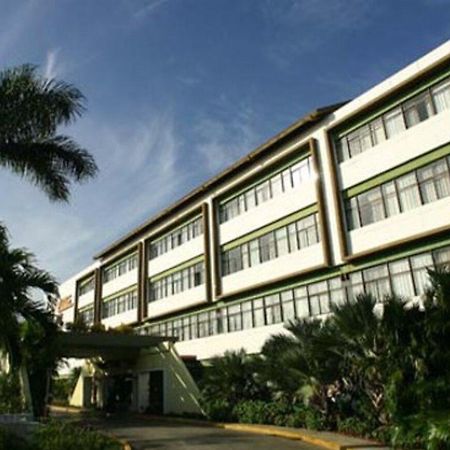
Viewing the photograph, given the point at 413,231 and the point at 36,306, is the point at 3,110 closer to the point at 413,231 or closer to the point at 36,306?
the point at 36,306

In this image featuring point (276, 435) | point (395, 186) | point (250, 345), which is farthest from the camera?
point (250, 345)

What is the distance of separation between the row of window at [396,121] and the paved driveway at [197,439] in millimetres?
13827

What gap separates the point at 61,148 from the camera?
1850cm

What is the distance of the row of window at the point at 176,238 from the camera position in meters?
39.5

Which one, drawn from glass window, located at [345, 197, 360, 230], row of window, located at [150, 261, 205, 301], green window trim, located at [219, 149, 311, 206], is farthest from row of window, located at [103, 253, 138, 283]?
glass window, located at [345, 197, 360, 230]

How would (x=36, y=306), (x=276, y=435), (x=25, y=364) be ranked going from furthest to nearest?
1. (x=25, y=364)
2. (x=36, y=306)
3. (x=276, y=435)

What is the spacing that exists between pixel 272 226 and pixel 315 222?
153 inches

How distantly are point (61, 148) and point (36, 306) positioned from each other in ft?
23.1

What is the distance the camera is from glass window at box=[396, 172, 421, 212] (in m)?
22.7

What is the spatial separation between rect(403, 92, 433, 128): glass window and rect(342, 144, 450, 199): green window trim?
163cm

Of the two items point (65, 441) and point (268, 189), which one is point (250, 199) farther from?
point (65, 441)

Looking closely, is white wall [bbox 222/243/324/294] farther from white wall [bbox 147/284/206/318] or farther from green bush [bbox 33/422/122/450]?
green bush [bbox 33/422/122/450]

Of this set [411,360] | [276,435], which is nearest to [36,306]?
[276,435]

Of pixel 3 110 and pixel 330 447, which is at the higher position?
pixel 3 110
